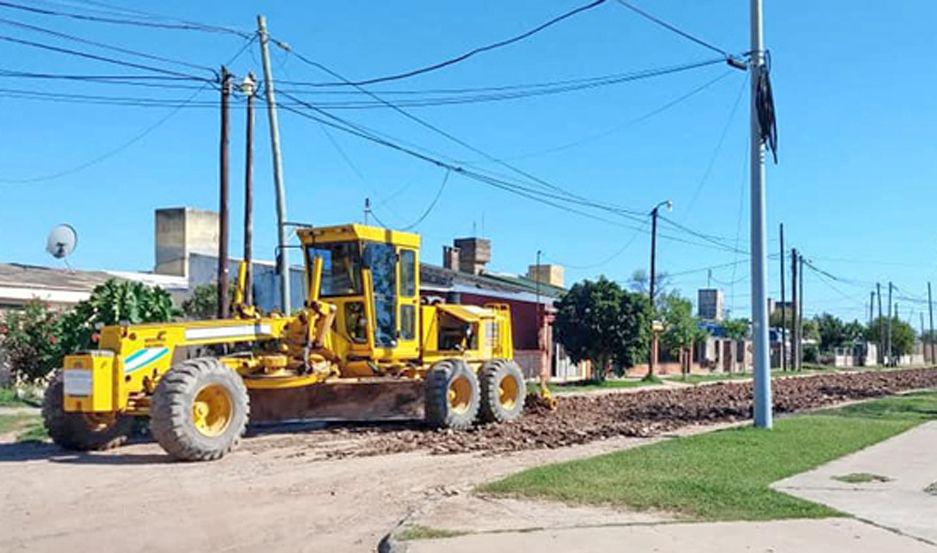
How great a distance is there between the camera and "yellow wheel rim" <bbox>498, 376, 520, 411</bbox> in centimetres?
2058

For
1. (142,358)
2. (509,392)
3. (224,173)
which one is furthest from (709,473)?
(224,173)

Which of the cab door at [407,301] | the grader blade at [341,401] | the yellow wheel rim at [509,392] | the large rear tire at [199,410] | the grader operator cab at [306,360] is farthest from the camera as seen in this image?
the yellow wheel rim at [509,392]

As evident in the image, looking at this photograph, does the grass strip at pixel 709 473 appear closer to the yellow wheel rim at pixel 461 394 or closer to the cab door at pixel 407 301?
the yellow wheel rim at pixel 461 394

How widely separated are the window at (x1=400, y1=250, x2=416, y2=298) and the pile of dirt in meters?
2.46

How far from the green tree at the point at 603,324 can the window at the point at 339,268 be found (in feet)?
75.4

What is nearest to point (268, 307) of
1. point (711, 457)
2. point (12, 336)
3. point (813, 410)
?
point (12, 336)

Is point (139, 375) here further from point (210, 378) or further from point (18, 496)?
point (18, 496)

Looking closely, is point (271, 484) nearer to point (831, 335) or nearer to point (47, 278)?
point (47, 278)

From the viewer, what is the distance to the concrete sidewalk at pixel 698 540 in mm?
8234

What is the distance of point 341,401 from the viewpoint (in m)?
17.7

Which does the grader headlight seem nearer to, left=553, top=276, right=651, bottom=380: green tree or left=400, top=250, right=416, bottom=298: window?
left=400, top=250, right=416, bottom=298: window

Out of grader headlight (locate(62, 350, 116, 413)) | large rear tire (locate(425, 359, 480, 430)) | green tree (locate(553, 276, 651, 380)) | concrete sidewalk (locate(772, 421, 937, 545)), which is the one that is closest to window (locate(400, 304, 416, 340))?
large rear tire (locate(425, 359, 480, 430))

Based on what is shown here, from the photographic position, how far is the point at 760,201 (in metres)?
18.4

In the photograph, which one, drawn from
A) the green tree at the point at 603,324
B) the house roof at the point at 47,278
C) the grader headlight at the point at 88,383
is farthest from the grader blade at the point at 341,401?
the green tree at the point at 603,324
